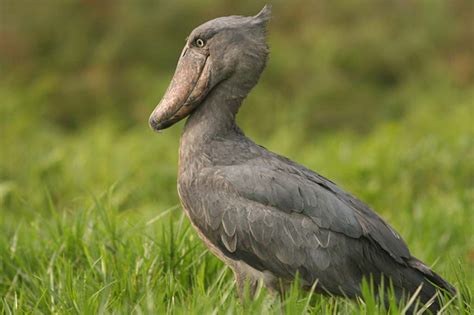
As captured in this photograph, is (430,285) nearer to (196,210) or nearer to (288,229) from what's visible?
(288,229)

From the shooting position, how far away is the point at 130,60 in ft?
43.1

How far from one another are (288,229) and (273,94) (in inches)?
350

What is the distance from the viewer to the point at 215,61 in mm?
4395

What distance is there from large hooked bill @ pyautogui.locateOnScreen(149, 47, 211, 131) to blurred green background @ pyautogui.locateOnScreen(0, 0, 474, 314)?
3051 mm

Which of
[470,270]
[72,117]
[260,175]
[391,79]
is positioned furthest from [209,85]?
[391,79]

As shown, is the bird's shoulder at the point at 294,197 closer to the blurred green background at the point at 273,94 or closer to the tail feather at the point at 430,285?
the tail feather at the point at 430,285

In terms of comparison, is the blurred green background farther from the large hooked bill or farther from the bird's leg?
the bird's leg

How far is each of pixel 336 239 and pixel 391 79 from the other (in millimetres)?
10137

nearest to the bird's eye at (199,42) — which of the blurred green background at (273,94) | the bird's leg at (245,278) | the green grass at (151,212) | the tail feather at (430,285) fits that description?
the green grass at (151,212)

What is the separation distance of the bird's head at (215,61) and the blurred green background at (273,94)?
10.1 ft

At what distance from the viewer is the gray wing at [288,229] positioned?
4055 mm

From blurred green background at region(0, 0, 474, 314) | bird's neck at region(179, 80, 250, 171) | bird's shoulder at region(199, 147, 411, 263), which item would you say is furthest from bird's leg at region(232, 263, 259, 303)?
blurred green background at region(0, 0, 474, 314)

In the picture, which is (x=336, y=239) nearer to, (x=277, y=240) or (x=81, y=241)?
(x=277, y=240)

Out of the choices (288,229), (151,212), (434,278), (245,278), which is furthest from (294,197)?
(151,212)
